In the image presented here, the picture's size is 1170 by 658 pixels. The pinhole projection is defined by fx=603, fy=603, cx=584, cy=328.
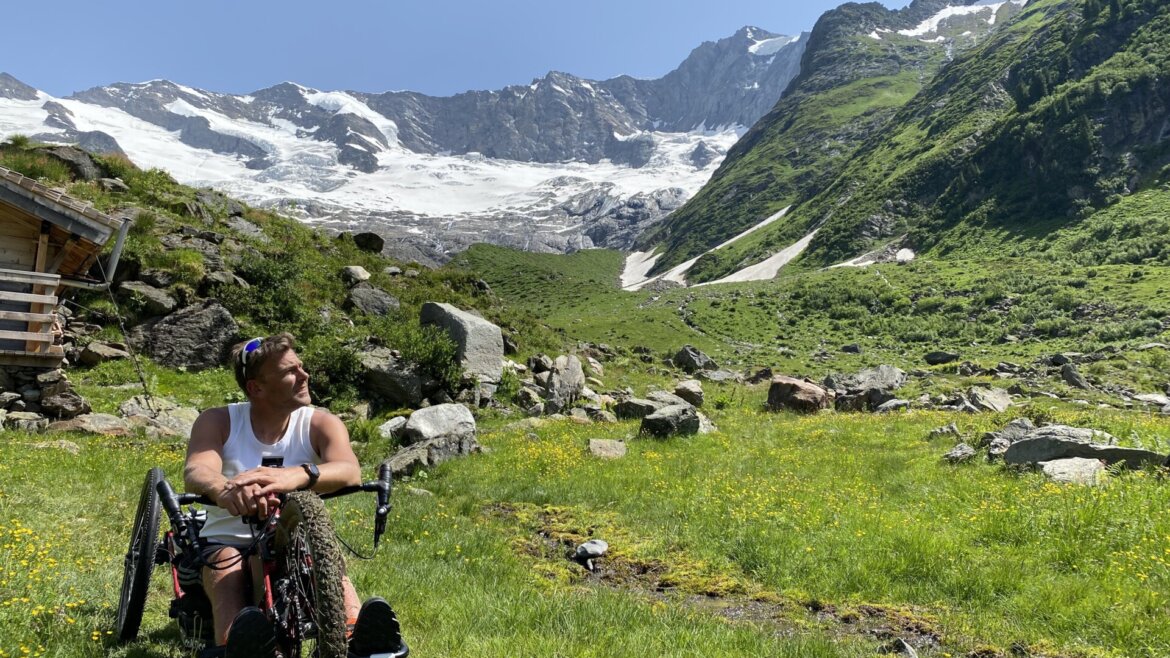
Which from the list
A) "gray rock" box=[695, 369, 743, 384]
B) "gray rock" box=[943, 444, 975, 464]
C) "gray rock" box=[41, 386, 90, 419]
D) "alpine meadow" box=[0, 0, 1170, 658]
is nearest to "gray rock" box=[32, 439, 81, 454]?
"alpine meadow" box=[0, 0, 1170, 658]

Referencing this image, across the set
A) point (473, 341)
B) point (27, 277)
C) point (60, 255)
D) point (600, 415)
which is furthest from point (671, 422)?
point (60, 255)

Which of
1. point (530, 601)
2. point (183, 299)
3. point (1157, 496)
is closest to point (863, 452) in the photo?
point (1157, 496)

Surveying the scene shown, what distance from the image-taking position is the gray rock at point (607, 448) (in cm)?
1549

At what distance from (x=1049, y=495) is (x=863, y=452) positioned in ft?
18.3

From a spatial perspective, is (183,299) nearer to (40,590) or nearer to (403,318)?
(403,318)

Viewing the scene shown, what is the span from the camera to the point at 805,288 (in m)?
108

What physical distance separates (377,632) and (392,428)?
14.4m

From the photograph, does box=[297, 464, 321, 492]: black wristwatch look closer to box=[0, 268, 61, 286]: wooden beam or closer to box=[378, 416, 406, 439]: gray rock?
box=[378, 416, 406, 439]: gray rock

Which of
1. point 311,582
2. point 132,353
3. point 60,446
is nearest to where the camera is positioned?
point 311,582

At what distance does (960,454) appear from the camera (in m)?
13.6

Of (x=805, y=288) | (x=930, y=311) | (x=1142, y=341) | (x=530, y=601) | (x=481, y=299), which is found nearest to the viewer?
(x=530, y=601)

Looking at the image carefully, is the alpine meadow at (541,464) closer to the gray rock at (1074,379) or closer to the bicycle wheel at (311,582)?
the gray rock at (1074,379)

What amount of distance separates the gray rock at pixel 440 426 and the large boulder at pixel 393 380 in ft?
10.9

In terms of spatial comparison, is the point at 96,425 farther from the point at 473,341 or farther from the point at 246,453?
the point at 246,453
